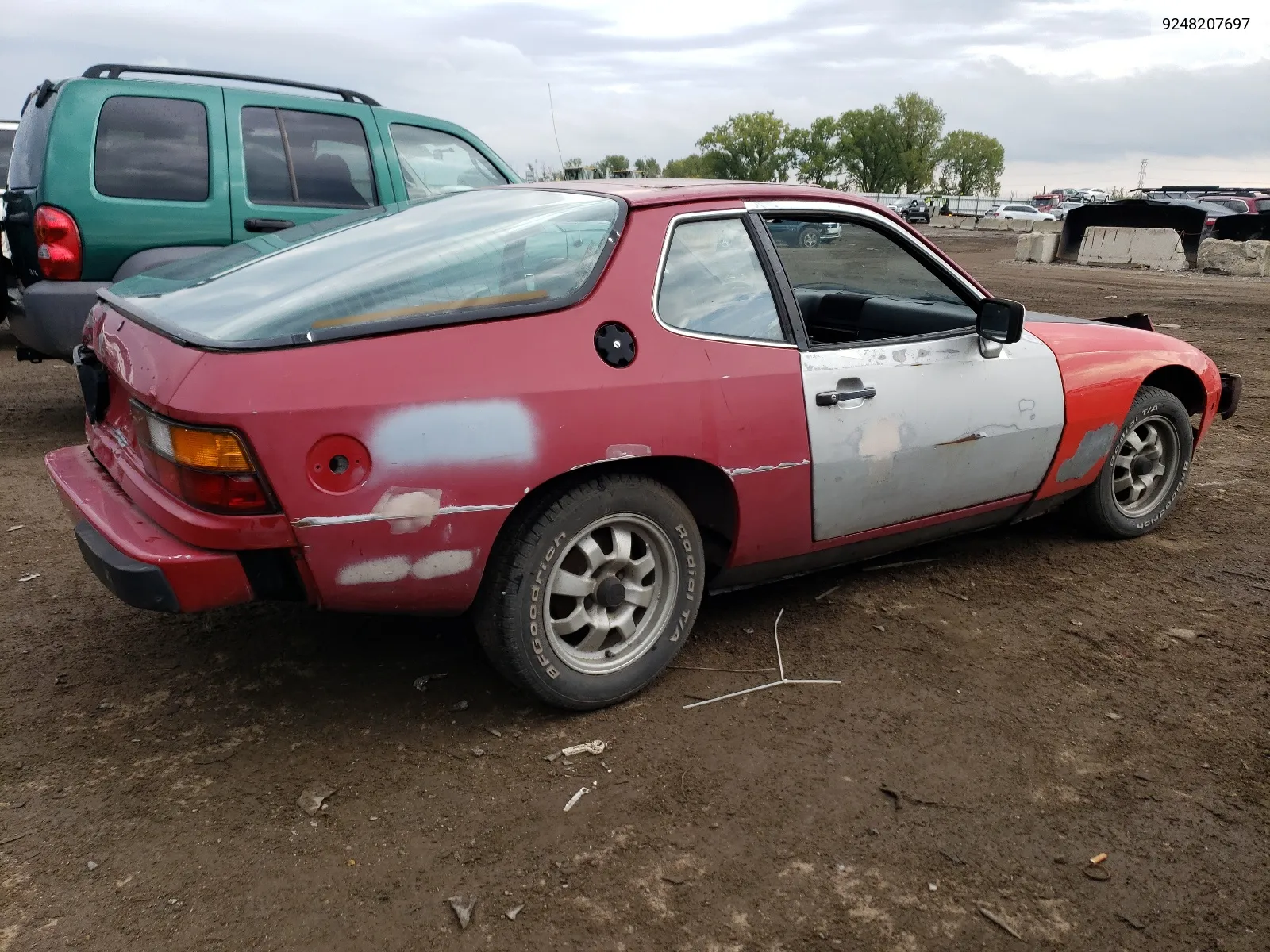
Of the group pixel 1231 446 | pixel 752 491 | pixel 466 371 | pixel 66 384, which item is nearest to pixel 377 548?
pixel 466 371

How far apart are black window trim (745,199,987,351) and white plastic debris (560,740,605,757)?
134 cm

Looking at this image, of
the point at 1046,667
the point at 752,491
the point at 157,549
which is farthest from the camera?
the point at 1046,667

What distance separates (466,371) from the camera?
2533mm

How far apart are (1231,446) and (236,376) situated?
19.1ft

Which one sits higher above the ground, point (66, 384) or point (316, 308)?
point (316, 308)

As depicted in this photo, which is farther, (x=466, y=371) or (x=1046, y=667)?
(x=1046, y=667)

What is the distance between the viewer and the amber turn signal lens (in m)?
2.34

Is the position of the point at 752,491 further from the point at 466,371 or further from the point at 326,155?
the point at 326,155

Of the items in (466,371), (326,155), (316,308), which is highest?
(326,155)

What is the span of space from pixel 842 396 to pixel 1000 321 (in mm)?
725

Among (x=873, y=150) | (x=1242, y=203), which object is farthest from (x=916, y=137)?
(x=1242, y=203)

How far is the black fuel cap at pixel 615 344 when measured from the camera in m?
2.74

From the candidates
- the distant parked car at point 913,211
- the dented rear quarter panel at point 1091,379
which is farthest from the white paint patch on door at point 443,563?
the distant parked car at point 913,211

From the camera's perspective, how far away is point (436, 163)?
20.8ft
